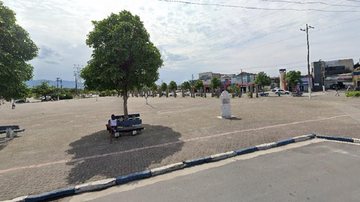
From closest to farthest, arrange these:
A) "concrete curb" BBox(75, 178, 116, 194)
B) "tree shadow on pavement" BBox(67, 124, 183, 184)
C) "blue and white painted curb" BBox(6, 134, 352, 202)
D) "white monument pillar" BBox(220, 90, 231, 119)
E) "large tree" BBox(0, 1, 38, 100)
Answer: "blue and white painted curb" BBox(6, 134, 352, 202), "concrete curb" BBox(75, 178, 116, 194), "tree shadow on pavement" BBox(67, 124, 183, 184), "large tree" BBox(0, 1, 38, 100), "white monument pillar" BBox(220, 90, 231, 119)

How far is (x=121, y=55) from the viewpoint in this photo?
11.4m

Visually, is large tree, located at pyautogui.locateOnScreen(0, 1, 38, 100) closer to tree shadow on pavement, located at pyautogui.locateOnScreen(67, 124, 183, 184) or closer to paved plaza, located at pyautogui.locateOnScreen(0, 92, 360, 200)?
paved plaza, located at pyautogui.locateOnScreen(0, 92, 360, 200)

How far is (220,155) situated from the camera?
7770 millimetres

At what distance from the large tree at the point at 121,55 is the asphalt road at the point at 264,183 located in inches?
267

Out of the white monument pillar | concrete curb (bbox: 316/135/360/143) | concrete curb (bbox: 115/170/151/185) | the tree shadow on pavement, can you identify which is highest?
the white monument pillar

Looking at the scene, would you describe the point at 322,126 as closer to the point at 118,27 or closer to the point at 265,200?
the point at 265,200

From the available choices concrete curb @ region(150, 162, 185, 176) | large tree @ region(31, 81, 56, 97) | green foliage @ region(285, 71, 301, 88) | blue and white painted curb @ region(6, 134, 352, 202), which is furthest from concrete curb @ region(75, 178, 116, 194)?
large tree @ region(31, 81, 56, 97)

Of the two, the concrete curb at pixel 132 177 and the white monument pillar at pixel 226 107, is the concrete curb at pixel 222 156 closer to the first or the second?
the concrete curb at pixel 132 177

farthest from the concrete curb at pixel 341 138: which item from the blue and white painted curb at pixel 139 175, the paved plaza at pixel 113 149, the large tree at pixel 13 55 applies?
the large tree at pixel 13 55

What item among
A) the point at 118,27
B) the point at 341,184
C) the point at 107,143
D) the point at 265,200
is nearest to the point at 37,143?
the point at 107,143

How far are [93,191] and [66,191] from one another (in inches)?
23.4

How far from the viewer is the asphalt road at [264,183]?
5.01 meters

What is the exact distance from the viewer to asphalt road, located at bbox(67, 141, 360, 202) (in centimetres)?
501

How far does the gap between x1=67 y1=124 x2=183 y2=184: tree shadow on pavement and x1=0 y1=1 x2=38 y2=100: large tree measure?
3.81m
